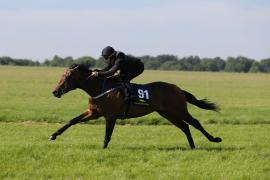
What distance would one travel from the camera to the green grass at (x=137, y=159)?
375 inches

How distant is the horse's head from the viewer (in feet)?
41.3

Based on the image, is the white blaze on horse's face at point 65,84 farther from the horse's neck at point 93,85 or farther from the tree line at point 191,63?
the tree line at point 191,63

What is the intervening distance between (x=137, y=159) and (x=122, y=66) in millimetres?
2739

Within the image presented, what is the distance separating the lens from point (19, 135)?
15.4 metres

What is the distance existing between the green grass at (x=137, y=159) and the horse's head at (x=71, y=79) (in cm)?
131

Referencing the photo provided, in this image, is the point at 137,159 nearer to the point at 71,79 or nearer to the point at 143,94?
the point at 143,94

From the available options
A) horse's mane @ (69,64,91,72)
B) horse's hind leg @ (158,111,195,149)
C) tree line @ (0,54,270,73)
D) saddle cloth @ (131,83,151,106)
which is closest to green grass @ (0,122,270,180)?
horse's hind leg @ (158,111,195,149)

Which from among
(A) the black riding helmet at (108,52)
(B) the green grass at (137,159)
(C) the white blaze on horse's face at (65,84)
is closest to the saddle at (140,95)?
Result: (A) the black riding helmet at (108,52)

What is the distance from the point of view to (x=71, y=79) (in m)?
12.7

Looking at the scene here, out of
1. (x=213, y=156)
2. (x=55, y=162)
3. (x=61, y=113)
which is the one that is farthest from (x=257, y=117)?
(x=55, y=162)

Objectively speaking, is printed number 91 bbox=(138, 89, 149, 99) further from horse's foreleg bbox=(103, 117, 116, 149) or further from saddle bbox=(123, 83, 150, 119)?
horse's foreleg bbox=(103, 117, 116, 149)

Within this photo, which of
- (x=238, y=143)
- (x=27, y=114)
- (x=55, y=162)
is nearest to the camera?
(x=55, y=162)

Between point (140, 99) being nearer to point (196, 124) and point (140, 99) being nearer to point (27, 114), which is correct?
point (196, 124)

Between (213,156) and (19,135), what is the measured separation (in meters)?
6.47
